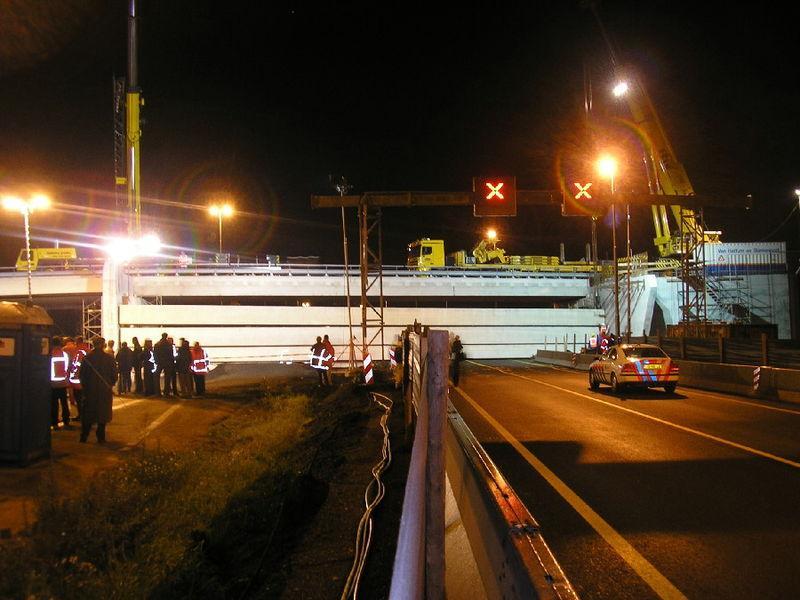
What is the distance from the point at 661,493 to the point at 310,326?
120 ft

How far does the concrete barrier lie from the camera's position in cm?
1691

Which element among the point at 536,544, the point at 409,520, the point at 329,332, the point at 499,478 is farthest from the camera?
the point at 329,332

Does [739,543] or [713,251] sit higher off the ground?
[713,251]

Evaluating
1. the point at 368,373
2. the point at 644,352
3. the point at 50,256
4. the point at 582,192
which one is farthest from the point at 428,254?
the point at 644,352

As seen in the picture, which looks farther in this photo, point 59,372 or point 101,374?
point 59,372

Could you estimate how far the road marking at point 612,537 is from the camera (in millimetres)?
4258

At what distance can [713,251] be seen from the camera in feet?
139

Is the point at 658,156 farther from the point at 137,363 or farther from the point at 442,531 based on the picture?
the point at 442,531

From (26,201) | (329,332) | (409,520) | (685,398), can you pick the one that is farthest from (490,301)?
(409,520)

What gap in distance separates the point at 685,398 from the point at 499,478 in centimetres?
1403

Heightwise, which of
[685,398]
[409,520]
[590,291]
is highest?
[590,291]

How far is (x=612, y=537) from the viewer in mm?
5336

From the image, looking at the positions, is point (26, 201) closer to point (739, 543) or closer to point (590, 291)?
point (739, 543)

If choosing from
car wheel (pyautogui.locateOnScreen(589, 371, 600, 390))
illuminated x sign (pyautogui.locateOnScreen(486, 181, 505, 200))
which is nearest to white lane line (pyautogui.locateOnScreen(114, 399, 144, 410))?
illuminated x sign (pyautogui.locateOnScreen(486, 181, 505, 200))
